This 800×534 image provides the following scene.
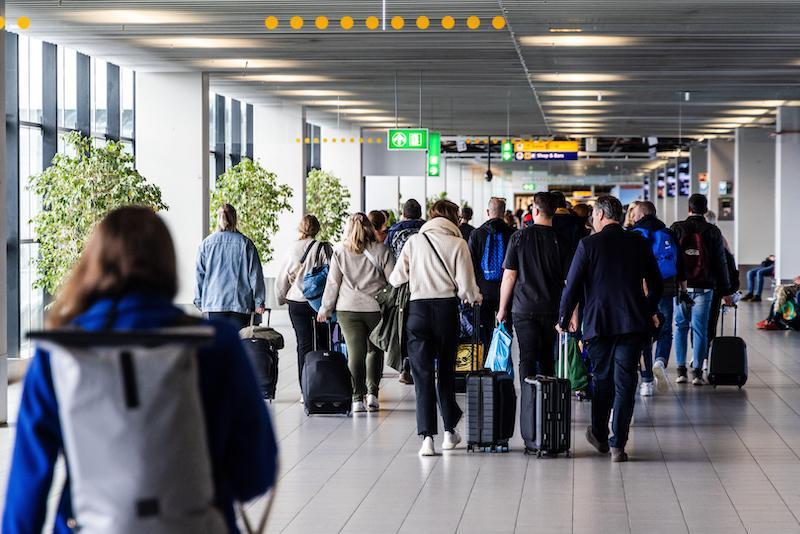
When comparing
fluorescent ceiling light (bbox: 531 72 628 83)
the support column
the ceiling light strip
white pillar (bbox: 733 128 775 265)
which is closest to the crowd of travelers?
the ceiling light strip

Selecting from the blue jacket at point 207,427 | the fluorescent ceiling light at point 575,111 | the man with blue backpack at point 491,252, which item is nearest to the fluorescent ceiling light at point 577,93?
the fluorescent ceiling light at point 575,111

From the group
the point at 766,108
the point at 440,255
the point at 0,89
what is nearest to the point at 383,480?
the point at 440,255

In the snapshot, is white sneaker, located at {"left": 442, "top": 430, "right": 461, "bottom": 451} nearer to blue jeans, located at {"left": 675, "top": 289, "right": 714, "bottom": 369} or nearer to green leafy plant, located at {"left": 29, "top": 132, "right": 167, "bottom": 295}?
blue jeans, located at {"left": 675, "top": 289, "right": 714, "bottom": 369}

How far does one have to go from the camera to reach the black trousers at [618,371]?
7.48 metres

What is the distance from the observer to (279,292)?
393 inches

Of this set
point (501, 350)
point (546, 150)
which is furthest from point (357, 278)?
point (546, 150)

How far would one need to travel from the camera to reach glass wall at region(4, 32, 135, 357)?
13.3 metres

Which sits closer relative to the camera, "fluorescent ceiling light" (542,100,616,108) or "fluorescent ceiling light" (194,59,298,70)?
"fluorescent ceiling light" (194,59,298,70)

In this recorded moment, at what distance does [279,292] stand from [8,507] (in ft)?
24.6

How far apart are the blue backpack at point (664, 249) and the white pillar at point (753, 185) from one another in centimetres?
1792

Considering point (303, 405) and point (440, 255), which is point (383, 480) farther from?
point (303, 405)

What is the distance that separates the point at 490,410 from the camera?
7910 millimetres

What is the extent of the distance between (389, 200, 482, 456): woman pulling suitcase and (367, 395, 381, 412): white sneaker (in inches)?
81.5

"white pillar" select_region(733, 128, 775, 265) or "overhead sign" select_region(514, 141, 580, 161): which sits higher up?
"overhead sign" select_region(514, 141, 580, 161)
